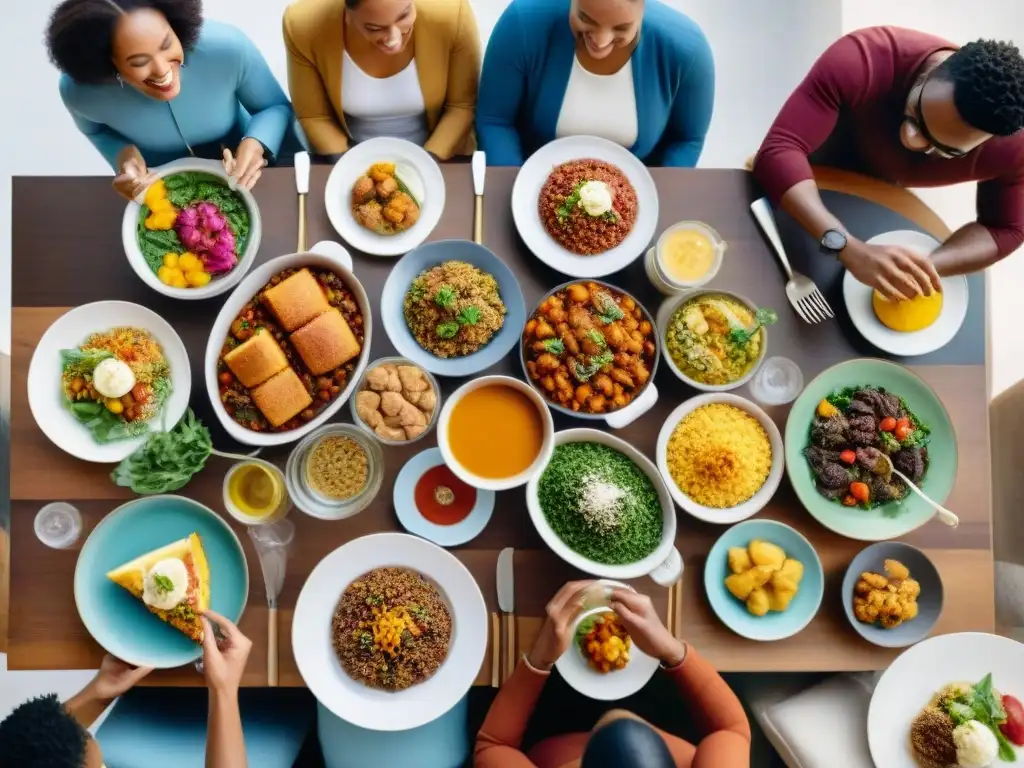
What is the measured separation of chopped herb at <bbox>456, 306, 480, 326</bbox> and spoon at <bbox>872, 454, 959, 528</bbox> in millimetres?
1135

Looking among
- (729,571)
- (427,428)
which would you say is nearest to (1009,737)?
(729,571)

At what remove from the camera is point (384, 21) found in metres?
1.77

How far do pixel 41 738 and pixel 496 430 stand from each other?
1.20 meters

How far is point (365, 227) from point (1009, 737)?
2.17m

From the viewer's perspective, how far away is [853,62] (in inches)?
73.9

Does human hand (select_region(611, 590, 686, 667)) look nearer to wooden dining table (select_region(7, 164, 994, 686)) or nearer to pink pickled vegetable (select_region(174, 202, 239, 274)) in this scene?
wooden dining table (select_region(7, 164, 994, 686))

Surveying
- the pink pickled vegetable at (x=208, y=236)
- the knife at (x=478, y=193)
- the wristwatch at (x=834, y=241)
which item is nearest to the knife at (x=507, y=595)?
the knife at (x=478, y=193)

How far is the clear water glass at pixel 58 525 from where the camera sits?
1810 millimetres

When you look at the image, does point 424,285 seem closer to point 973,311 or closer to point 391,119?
point 391,119

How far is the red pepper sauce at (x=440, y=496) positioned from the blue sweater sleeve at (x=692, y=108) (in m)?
1.27

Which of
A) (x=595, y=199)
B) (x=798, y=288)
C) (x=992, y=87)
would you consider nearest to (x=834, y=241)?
(x=798, y=288)

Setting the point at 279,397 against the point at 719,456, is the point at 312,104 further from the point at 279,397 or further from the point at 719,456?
the point at 719,456

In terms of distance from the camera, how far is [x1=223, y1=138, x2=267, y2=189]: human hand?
186 cm

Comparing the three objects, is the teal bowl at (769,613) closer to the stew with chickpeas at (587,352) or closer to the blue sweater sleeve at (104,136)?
the stew with chickpeas at (587,352)
